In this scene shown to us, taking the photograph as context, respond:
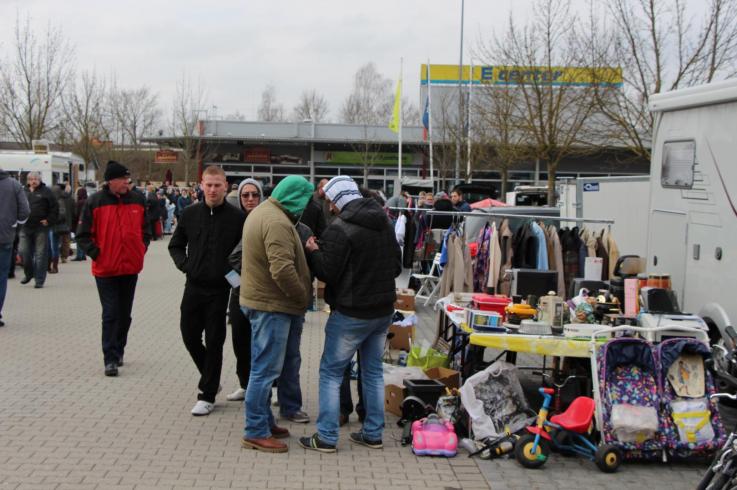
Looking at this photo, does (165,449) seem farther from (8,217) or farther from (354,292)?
(8,217)

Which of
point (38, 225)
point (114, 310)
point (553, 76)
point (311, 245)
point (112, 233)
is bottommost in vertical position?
point (114, 310)

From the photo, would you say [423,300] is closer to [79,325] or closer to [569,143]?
[79,325]

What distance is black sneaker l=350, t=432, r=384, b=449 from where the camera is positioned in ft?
20.7

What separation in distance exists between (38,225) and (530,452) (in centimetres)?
1137

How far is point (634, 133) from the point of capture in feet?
68.5

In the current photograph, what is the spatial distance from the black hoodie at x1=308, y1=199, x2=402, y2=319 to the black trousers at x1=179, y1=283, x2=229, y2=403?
1281mm

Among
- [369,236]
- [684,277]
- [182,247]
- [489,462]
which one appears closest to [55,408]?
[182,247]

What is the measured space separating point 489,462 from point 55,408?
3.54m

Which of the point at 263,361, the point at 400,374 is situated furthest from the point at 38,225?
the point at 263,361

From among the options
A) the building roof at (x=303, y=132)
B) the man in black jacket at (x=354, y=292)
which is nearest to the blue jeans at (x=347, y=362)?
the man in black jacket at (x=354, y=292)

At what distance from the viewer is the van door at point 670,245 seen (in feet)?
29.2

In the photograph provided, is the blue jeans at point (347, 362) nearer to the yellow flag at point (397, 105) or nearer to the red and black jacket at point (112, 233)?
the red and black jacket at point (112, 233)

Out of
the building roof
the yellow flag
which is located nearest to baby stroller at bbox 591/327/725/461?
the yellow flag

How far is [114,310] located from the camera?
8.19 meters
